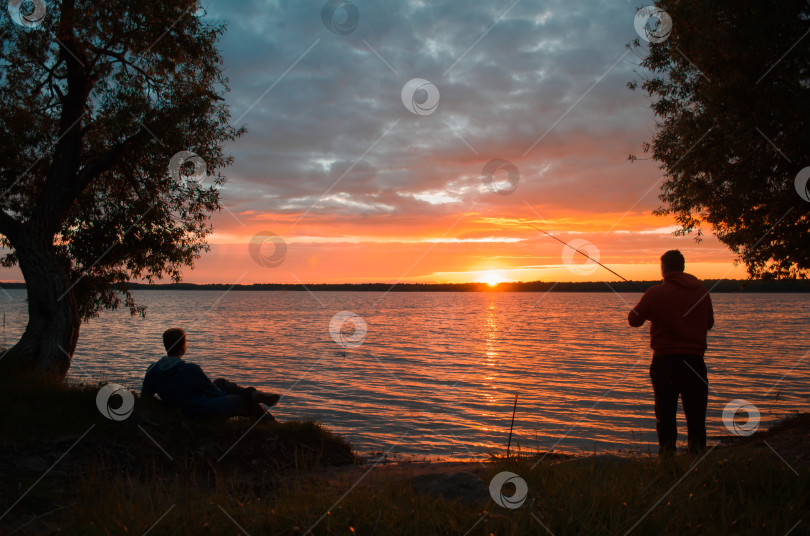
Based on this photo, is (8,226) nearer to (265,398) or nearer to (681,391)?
(265,398)

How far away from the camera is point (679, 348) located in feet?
21.4

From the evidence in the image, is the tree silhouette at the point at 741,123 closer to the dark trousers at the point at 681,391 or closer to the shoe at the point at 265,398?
the dark trousers at the point at 681,391

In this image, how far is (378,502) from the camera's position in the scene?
4.28 m

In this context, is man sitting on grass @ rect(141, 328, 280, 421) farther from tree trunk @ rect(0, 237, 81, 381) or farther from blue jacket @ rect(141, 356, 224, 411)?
tree trunk @ rect(0, 237, 81, 381)

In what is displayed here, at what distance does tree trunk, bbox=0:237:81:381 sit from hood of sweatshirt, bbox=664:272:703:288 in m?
11.4

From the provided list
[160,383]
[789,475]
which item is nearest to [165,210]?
[160,383]

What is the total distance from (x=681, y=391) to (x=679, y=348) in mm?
558

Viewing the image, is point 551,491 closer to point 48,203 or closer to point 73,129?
point 48,203

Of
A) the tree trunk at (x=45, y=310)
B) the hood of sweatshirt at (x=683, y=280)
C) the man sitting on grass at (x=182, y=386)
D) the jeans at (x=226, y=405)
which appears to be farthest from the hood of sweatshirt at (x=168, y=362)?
the hood of sweatshirt at (x=683, y=280)

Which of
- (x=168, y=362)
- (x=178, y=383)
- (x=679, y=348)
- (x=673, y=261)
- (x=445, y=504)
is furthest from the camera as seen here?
(x=178, y=383)

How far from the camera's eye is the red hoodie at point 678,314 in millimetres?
6527

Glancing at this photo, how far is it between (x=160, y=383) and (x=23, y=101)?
8.70 meters

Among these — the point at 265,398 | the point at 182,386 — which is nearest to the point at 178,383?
the point at 182,386

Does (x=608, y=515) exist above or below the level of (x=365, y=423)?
above
